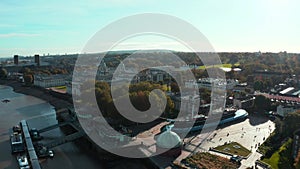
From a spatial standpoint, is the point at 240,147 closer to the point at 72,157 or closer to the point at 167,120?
the point at 167,120

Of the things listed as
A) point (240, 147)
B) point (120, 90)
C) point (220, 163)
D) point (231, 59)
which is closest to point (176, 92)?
→ point (120, 90)

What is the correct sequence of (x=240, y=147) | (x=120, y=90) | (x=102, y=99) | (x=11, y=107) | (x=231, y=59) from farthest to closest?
(x=231, y=59)
(x=11, y=107)
(x=120, y=90)
(x=102, y=99)
(x=240, y=147)

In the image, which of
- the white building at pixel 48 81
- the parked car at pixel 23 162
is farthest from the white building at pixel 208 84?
the white building at pixel 48 81

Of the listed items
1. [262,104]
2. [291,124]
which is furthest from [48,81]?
[291,124]

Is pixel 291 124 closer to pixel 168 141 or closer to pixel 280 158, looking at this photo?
pixel 280 158

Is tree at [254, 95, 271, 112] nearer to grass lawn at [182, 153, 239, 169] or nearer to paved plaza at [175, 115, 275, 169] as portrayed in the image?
paved plaza at [175, 115, 275, 169]

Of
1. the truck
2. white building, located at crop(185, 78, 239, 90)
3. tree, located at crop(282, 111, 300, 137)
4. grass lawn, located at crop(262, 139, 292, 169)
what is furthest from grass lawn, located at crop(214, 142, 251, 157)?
white building, located at crop(185, 78, 239, 90)

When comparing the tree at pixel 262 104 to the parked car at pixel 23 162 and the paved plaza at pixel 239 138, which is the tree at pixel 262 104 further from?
the parked car at pixel 23 162
